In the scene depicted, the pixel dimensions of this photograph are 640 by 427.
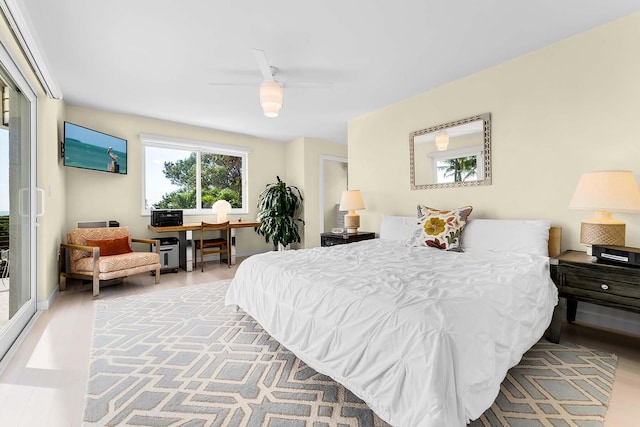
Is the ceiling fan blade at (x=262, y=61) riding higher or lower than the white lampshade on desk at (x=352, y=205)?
higher

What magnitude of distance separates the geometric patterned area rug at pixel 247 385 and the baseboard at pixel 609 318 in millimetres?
560

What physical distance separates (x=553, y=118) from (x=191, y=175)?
527 centimetres

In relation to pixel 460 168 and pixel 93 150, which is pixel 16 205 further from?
pixel 460 168

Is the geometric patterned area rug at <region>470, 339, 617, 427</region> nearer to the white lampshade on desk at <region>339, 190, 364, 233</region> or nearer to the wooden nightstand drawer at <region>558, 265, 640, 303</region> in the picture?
the wooden nightstand drawer at <region>558, 265, 640, 303</region>

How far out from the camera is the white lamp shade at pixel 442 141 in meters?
3.46

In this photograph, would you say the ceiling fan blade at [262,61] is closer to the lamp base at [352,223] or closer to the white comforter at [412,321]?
the white comforter at [412,321]

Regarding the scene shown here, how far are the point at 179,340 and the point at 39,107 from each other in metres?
2.91

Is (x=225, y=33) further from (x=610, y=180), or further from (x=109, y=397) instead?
(x=610, y=180)

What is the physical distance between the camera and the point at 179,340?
231cm

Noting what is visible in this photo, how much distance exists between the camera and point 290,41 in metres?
2.54

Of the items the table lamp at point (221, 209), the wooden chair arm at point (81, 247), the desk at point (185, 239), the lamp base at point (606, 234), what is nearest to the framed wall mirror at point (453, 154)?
the lamp base at point (606, 234)

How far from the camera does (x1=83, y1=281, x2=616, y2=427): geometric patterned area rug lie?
4.78ft

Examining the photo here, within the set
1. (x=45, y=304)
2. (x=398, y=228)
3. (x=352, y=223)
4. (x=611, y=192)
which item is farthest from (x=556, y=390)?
(x=45, y=304)

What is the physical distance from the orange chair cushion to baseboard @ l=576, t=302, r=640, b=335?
5256 millimetres
